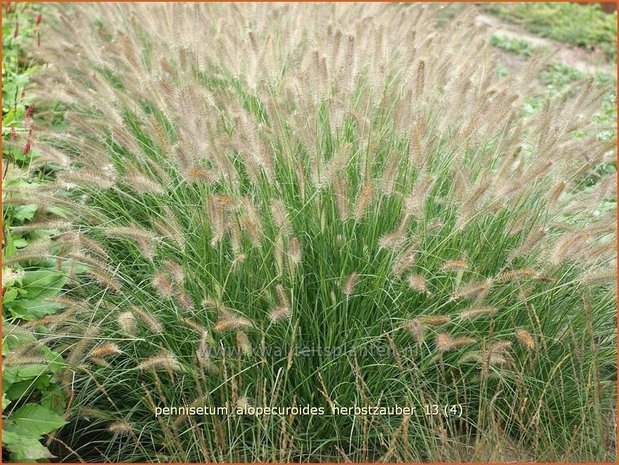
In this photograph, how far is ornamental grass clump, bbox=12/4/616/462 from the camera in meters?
2.80

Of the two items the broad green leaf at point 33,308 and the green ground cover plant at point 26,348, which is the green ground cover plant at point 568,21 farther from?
the broad green leaf at point 33,308

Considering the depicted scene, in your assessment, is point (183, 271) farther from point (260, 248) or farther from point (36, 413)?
point (36, 413)

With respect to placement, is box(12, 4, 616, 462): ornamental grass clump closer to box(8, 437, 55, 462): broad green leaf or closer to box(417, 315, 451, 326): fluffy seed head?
box(417, 315, 451, 326): fluffy seed head

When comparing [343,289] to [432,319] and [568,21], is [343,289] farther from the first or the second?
[568,21]

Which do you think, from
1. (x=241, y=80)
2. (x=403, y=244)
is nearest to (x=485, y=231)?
(x=403, y=244)

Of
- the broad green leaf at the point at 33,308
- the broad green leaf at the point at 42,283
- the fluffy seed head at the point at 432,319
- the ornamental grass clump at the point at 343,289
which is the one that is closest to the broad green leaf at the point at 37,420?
the ornamental grass clump at the point at 343,289

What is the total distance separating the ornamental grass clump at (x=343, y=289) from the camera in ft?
9.20

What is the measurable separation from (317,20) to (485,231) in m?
2.74

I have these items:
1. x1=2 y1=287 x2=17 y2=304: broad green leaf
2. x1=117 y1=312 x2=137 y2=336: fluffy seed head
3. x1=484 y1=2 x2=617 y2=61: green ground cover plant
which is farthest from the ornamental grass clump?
x1=484 y1=2 x2=617 y2=61: green ground cover plant

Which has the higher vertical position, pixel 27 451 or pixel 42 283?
pixel 42 283

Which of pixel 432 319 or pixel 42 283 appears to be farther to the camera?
pixel 42 283

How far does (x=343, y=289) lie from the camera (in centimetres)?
280

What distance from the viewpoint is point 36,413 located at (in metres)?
2.77

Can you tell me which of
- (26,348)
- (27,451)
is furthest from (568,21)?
(27,451)
